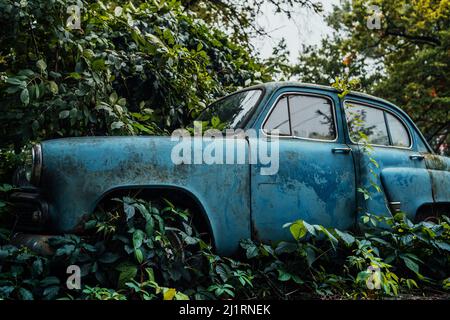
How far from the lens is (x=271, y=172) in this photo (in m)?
3.46

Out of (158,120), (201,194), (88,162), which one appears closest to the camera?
(88,162)

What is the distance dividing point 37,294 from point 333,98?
2919mm

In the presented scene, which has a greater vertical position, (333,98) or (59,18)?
(59,18)

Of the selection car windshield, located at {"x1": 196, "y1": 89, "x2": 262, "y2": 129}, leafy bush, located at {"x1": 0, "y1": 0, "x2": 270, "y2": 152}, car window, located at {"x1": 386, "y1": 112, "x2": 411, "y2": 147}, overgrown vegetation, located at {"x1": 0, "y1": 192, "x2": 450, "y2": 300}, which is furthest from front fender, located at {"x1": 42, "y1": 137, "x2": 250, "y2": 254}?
car window, located at {"x1": 386, "y1": 112, "x2": 411, "y2": 147}

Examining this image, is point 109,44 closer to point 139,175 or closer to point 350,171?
point 139,175

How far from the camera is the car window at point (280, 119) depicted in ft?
12.1

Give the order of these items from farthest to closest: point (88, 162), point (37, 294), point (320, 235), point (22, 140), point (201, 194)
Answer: point (22, 140) → point (320, 235) → point (201, 194) → point (88, 162) → point (37, 294)

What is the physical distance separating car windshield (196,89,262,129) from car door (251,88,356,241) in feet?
0.62

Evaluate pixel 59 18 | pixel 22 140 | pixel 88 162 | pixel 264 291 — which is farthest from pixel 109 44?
pixel 264 291

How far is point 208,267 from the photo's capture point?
305 cm

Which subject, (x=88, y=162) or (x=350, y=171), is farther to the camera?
(x=350, y=171)

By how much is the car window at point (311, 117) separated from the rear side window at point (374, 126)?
0.74 ft

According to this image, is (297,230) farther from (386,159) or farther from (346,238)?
(386,159)

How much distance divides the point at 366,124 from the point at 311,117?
2.32 ft
